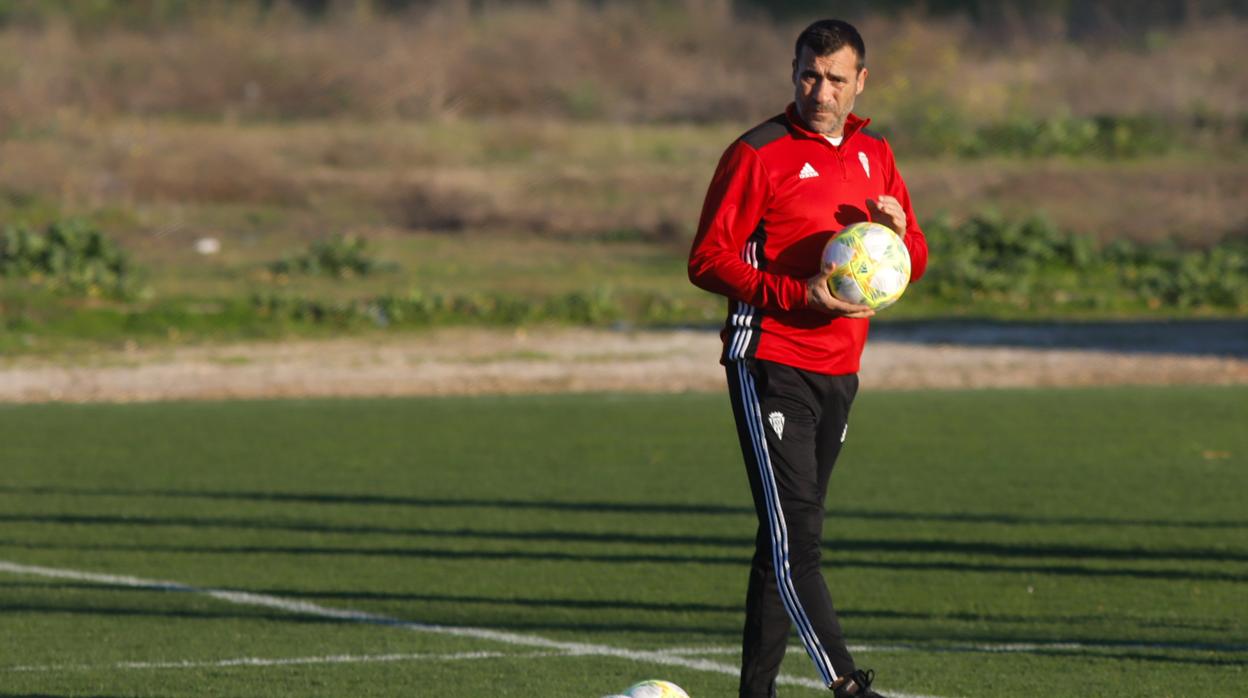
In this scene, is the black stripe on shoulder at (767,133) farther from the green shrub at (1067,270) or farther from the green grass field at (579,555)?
the green shrub at (1067,270)

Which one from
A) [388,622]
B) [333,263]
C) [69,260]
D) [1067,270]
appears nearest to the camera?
[388,622]

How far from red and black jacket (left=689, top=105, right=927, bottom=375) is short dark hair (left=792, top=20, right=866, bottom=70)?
0.23m

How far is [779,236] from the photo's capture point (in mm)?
6637

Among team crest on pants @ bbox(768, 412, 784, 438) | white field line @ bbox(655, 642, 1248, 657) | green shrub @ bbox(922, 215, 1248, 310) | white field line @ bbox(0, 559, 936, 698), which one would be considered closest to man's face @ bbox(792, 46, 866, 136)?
team crest on pants @ bbox(768, 412, 784, 438)

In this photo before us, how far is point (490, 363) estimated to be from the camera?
25.8 metres

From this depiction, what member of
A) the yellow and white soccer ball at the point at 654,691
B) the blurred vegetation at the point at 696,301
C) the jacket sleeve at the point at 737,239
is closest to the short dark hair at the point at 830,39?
the jacket sleeve at the point at 737,239

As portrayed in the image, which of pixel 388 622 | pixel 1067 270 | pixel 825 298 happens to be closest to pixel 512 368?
pixel 1067 270

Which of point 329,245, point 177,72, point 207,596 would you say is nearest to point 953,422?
point 207,596

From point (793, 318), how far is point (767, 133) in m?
0.54

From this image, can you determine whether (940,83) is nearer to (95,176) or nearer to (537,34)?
(537,34)

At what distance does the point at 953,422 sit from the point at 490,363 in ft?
26.4

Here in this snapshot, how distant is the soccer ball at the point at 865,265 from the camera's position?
252 inches

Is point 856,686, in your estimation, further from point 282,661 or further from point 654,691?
point 282,661

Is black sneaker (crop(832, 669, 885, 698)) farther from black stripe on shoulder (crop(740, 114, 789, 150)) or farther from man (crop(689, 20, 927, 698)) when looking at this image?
black stripe on shoulder (crop(740, 114, 789, 150))
